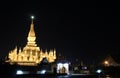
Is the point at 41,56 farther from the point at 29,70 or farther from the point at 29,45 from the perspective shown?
the point at 29,70

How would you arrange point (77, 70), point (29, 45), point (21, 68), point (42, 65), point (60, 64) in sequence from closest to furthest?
point (21, 68), point (60, 64), point (42, 65), point (77, 70), point (29, 45)

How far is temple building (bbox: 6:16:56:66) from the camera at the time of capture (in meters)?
75.7

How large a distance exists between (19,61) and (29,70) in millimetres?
16696

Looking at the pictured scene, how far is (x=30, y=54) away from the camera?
77.3m

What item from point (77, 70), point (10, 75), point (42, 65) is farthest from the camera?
point (77, 70)

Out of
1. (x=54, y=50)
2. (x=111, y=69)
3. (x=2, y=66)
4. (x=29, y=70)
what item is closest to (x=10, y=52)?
(x=54, y=50)

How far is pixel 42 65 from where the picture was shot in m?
67.5

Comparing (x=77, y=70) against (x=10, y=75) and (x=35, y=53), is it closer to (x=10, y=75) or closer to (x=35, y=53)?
(x=35, y=53)

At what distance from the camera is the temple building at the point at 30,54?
75.7 meters

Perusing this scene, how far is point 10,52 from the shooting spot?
7875 cm

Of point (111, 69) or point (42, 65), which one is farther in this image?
point (42, 65)

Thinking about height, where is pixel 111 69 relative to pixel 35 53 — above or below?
below

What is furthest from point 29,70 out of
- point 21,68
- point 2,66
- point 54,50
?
point 54,50

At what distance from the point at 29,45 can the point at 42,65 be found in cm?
1291
